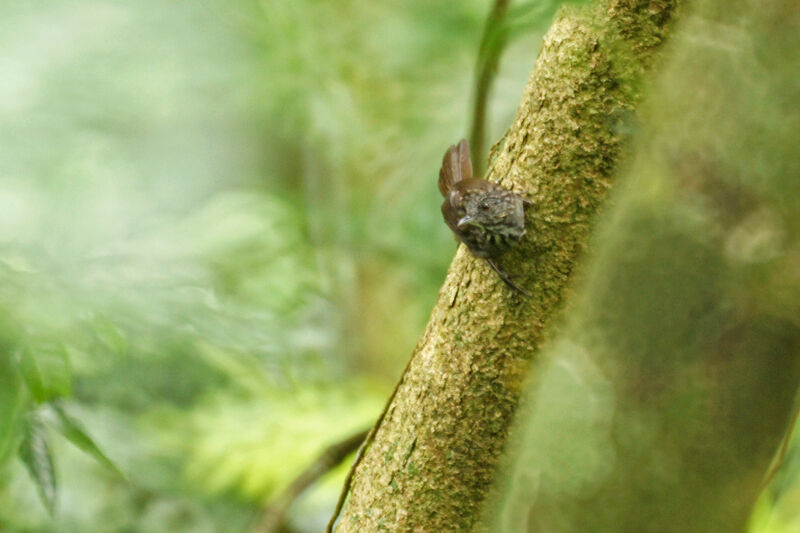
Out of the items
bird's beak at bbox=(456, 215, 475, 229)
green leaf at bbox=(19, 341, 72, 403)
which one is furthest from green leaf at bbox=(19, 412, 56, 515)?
bird's beak at bbox=(456, 215, 475, 229)

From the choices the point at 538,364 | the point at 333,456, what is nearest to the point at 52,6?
the point at 538,364

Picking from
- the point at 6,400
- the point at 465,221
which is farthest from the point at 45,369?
the point at 465,221

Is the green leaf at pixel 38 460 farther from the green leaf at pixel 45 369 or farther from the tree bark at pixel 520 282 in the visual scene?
the tree bark at pixel 520 282

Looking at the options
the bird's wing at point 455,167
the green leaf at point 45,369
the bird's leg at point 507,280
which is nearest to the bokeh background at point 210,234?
the green leaf at point 45,369

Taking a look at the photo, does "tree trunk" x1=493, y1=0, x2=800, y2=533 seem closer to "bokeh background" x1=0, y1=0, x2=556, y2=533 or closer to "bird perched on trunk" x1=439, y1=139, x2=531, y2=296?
"bird perched on trunk" x1=439, y1=139, x2=531, y2=296

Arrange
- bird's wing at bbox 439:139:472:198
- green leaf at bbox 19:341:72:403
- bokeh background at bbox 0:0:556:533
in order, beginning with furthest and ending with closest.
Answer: bird's wing at bbox 439:139:472:198
green leaf at bbox 19:341:72:403
bokeh background at bbox 0:0:556:533

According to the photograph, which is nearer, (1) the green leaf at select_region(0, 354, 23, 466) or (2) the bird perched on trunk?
(1) the green leaf at select_region(0, 354, 23, 466)
